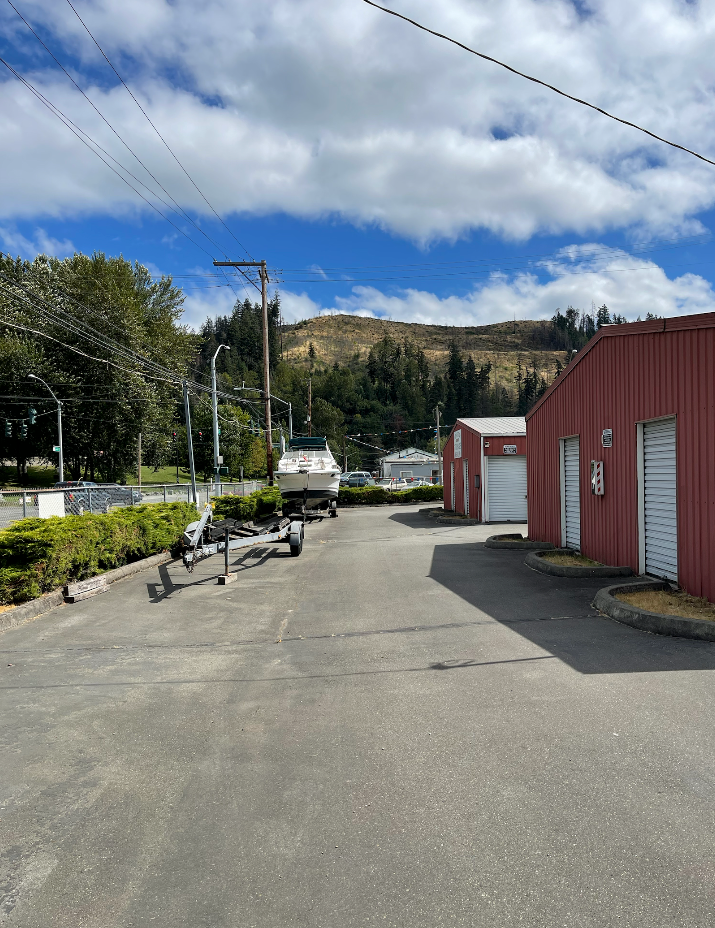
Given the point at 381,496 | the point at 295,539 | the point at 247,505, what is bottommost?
the point at 381,496

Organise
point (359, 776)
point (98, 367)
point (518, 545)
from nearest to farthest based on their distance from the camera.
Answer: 1. point (359, 776)
2. point (518, 545)
3. point (98, 367)

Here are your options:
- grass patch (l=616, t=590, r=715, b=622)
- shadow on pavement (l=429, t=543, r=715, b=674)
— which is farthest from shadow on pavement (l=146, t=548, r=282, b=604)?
grass patch (l=616, t=590, r=715, b=622)

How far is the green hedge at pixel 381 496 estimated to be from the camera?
43.8 meters

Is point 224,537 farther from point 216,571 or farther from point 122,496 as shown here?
point 122,496

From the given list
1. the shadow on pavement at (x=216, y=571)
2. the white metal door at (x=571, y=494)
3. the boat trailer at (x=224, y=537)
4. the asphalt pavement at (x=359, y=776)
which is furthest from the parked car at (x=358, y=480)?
the asphalt pavement at (x=359, y=776)

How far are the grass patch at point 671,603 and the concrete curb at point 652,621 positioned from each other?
6.6 inches

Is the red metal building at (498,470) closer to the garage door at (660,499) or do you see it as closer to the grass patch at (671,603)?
the garage door at (660,499)

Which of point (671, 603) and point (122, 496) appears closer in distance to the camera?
point (671, 603)

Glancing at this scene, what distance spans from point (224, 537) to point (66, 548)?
3.55 metres

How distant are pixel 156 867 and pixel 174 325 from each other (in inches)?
2279

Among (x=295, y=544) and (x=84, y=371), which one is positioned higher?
(x=84, y=371)

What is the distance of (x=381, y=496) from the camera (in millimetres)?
44375

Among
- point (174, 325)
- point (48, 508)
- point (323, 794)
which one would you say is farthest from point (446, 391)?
point (323, 794)

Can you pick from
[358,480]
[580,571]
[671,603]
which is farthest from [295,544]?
[358,480]
